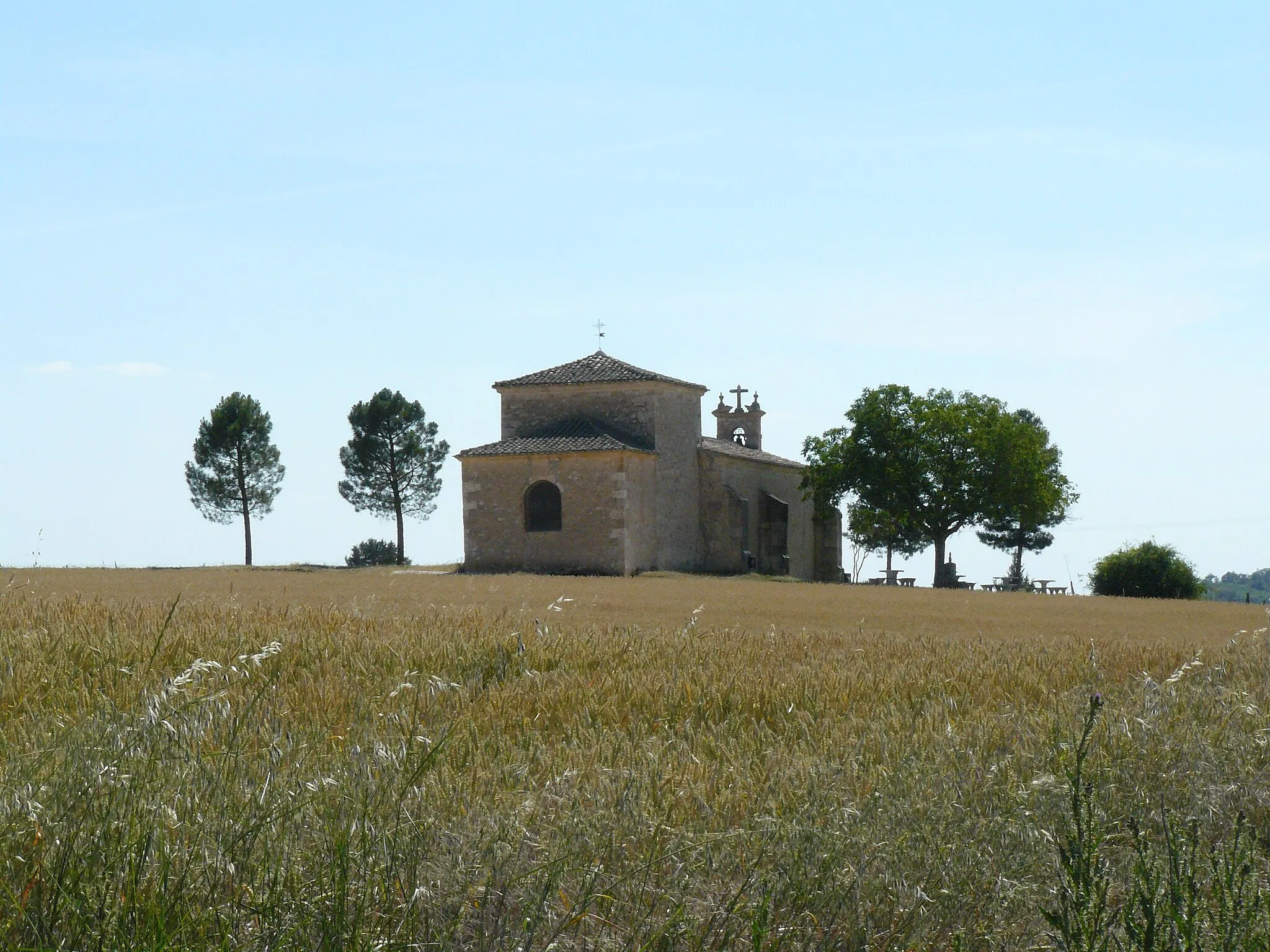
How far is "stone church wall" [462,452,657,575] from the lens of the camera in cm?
3725

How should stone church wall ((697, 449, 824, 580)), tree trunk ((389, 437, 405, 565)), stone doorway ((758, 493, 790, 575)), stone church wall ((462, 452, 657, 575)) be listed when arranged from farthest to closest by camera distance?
tree trunk ((389, 437, 405, 565))
stone doorway ((758, 493, 790, 575))
stone church wall ((697, 449, 824, 580))
stone church wall ((462, 452, 657, 575))

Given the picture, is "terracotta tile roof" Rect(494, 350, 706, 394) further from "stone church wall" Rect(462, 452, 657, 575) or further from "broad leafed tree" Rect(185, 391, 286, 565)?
"broad leafed tree" Rect(185, 391, 286, 565)

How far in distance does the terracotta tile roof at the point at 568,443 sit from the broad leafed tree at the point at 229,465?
751 inches

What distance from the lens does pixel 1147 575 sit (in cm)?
4109

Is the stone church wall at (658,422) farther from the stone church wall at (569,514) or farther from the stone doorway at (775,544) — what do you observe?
the stone doorway at (775,544)

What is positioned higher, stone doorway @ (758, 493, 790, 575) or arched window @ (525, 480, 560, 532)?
arched window @ (525, 480, 560, 532)

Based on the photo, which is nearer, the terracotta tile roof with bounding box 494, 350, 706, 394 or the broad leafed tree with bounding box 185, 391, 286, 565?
the terracotta tile roof with bounding box 494, 350, 706, 394

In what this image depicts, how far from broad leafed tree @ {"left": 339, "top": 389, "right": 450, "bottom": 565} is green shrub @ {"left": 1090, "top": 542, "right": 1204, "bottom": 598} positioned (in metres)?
27.9

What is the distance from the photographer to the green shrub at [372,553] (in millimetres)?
56406

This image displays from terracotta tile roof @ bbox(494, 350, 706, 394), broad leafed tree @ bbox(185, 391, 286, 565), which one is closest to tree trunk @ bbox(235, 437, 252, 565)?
broad leafed tree @ bbox(185, 391, 286, 565)

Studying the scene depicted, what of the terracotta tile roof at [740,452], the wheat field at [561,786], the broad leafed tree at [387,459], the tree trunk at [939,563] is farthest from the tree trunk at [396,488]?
the wheat field at [561,786]

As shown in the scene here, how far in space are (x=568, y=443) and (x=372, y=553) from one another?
844 inches

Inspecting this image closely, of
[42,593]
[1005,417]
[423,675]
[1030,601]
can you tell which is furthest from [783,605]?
[1005,417]

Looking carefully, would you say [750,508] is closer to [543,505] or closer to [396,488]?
[543,505]
